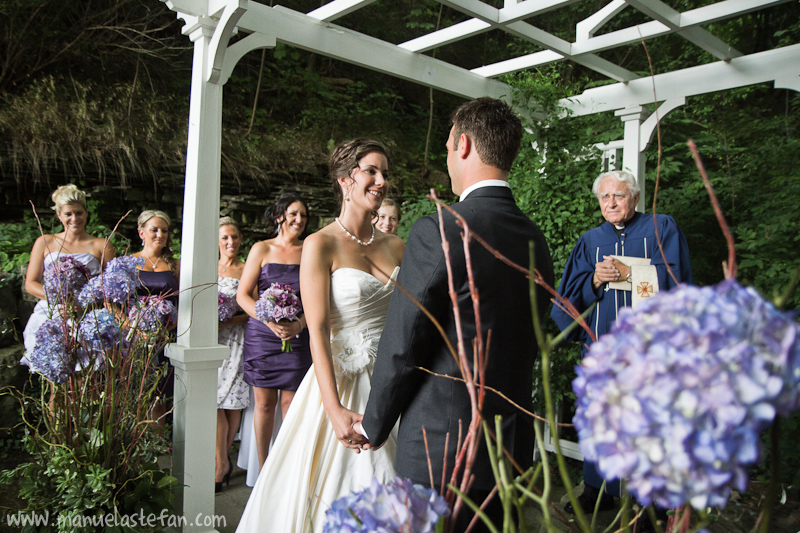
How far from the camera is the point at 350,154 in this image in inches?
92.5

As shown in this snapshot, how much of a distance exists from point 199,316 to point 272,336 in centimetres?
98

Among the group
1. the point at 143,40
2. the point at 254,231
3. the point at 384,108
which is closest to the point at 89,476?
the point at 254,231

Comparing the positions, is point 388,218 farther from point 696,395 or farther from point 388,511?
point 696,395

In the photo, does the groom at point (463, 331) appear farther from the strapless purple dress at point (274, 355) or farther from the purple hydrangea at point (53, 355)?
the strapless purple dress at point (274, 355)

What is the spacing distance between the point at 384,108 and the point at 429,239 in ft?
30.1

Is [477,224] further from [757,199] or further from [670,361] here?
[757,199]

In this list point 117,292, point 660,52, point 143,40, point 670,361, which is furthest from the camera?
point 660,52

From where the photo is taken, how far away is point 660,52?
9.71 m

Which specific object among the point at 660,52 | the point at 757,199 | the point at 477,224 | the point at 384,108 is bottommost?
the point at 477,224

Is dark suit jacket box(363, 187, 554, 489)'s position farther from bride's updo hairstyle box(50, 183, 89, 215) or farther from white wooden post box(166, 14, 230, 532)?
bride's updo hairstyle box(50, 183, 89, 215)

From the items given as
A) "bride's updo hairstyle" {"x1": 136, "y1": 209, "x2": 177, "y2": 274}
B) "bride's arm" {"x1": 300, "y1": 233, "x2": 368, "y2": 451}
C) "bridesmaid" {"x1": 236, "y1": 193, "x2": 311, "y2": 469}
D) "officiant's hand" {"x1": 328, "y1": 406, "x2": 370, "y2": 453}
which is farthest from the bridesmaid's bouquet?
"officiant's hand" {"x1": 328, "y1": 406, "x2": 370, "y2": 453}

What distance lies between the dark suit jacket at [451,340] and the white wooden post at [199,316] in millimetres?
1722

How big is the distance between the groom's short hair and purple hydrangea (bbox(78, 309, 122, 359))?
185 cm

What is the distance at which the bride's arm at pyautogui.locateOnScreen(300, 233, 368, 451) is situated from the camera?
1.98 m
